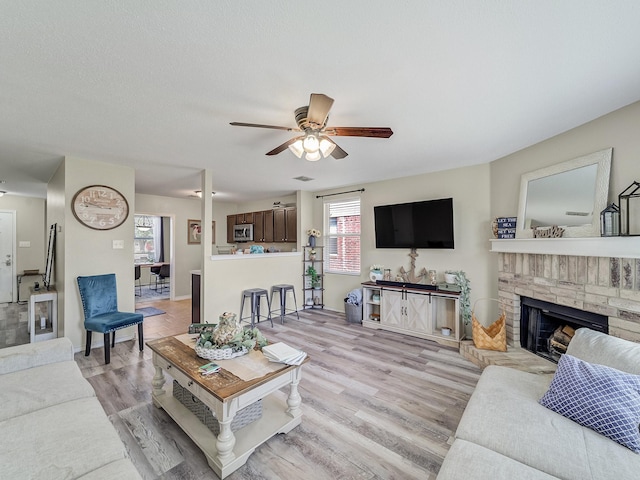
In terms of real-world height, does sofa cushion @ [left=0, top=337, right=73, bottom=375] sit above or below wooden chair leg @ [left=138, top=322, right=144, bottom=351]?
above

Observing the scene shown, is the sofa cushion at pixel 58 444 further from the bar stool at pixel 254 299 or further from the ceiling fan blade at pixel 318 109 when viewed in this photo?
the bar stool at pixel 254 299

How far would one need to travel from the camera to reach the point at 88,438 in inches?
52.6

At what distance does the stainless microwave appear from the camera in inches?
273

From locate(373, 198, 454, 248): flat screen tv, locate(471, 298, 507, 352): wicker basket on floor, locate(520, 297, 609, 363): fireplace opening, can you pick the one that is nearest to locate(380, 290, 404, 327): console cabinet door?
locate(373, 198, 454, 248): flat screen tv

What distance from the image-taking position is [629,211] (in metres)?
2.14

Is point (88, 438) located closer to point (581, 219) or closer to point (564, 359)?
point (564, 359)

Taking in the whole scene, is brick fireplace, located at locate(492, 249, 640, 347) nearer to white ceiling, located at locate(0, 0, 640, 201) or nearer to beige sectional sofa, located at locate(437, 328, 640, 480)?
beige sectional sofa, located at locate(437, 328, 640, 480)

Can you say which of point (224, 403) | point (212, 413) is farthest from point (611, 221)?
point (212, 413)

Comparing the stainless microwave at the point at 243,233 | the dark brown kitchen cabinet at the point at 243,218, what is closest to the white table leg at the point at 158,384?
the stainless microwave at the point at 243,233

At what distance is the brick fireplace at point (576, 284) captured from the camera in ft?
6.92

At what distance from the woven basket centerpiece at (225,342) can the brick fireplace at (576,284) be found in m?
2.91

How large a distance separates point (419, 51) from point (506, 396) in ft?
7.04

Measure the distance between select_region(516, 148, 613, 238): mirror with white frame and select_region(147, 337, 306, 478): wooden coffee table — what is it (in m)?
2.86

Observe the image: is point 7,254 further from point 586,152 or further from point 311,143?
point 586,152
